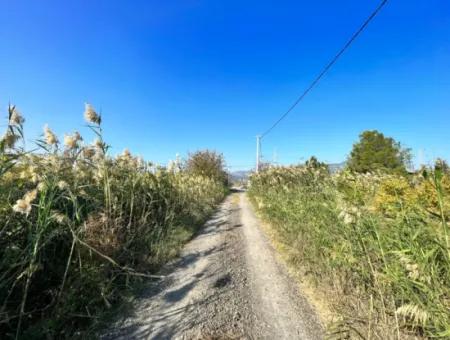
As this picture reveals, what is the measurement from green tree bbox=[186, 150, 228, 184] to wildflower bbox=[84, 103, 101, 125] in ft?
58.9

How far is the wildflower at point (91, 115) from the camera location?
Result: 3.95 m

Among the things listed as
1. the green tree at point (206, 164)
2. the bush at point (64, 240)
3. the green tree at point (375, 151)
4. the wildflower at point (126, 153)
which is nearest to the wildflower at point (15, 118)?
the bush at point (64, 240)

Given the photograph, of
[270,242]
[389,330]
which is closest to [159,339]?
[389,330]

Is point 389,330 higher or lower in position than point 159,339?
higher

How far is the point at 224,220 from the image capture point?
896cm

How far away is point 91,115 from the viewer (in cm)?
399

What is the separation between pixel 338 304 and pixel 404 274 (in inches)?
42.2

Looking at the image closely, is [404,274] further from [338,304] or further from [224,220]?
[224,220]

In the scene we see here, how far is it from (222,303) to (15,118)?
322 cm

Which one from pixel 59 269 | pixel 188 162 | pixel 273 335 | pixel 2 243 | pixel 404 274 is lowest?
pixel 273 335

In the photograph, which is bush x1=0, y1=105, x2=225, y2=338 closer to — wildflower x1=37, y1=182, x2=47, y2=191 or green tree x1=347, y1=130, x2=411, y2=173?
wildflower x1=37, y1=182, x2=47, y2=191

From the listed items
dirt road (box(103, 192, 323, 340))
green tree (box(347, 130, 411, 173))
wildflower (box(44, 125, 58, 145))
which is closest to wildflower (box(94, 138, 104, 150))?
wildflower (box(44, 125, 58, 145))

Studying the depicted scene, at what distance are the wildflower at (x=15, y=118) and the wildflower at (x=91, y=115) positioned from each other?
134 centimetres

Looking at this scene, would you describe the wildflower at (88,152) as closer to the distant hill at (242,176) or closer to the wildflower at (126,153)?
the wildflower at (126,153)
